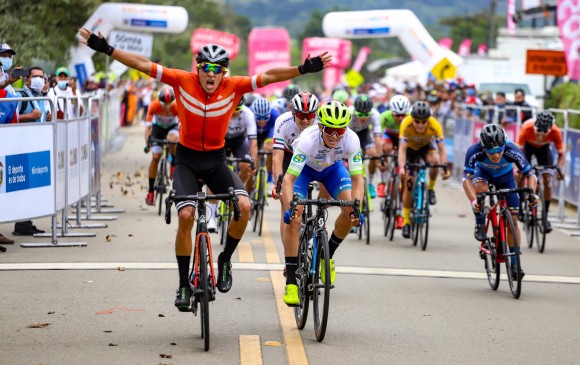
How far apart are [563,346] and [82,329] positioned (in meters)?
3.52

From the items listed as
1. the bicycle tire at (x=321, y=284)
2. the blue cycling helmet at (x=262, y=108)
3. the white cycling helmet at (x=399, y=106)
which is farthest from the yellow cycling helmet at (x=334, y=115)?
the blue cycling helmet at (x=262, y=108)

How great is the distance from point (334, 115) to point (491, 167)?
3.40 metres

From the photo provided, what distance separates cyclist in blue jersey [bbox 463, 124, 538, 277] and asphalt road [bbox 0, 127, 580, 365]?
83 centimetres

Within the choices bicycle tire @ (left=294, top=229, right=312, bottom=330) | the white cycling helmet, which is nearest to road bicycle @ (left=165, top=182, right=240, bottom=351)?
bicycle tire @ (left=294, top=229, right=312, bottom=330)

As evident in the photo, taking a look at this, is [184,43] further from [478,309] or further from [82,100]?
[478,309]

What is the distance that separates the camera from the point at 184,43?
321ft

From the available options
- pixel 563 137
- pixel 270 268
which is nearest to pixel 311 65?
pixel 270 268

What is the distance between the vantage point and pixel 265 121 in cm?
1759

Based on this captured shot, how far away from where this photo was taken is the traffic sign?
26781mm

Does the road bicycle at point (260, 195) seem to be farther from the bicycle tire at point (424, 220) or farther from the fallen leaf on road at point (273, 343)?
the fallen leaf on road at point (273, 343)

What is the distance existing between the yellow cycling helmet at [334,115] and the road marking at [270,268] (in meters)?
3.41

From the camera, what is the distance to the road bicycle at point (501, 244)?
38.7 feet

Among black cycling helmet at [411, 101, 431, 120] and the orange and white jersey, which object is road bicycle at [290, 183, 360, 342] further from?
black cycling helmet at [411, 101, 431, 120]

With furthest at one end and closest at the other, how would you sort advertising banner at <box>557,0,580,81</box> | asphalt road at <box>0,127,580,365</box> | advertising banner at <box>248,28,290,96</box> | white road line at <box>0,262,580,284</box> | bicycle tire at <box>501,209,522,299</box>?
advertising banner at <box>248,28,290,96</box>, advertising banner at <box>557,0,580,81</box>, white road line at <box>0,262,580,284</box>, bicycle tire at <box>501,209,522,299</box>, asphalt road at <box>0,127,580,365</box>
